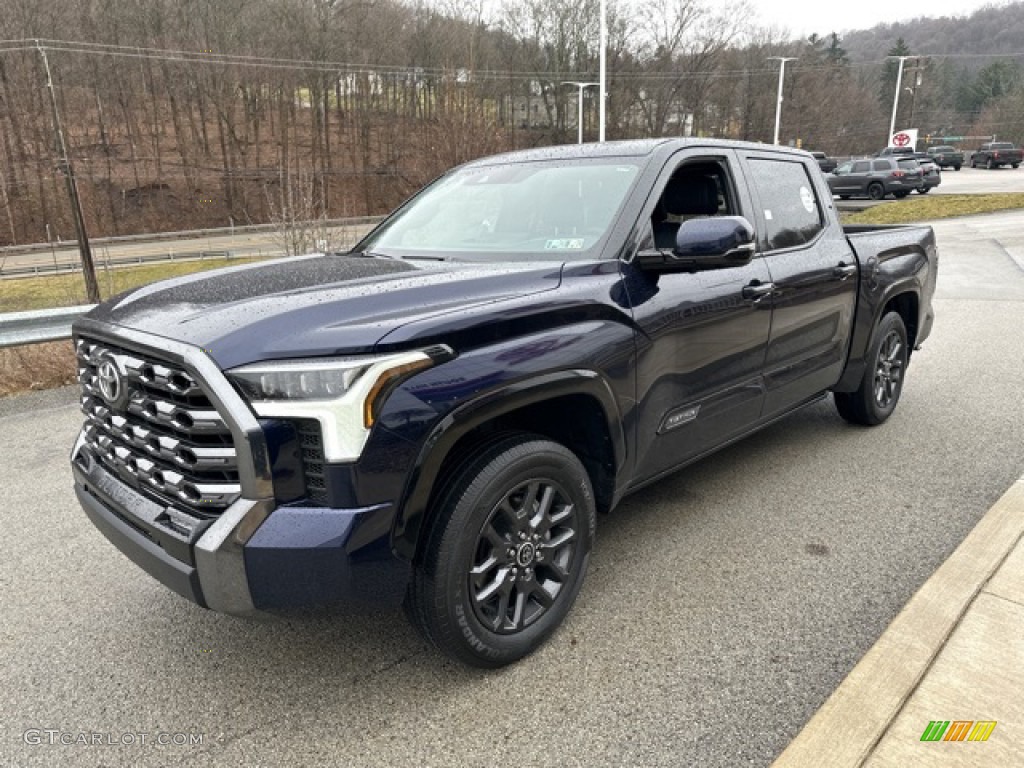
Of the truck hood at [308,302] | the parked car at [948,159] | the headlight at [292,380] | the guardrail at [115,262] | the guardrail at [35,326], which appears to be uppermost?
the truck hood at [308,302]

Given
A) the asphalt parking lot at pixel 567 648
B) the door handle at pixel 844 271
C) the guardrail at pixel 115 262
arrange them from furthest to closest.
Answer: the guardrail at pixel 115 262
the door handle at pixel 844 271
the asphalt parking lot at pixel 567 648

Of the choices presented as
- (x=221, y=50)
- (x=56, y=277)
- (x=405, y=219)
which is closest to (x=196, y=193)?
(x=221, y=50)

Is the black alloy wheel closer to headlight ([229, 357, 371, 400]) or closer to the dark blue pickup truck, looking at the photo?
the dark blue pickup truck

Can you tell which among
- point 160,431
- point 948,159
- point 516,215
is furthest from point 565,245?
point 948,159

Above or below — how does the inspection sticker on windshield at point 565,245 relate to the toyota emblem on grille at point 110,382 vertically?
above

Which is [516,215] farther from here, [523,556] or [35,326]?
[35,326]

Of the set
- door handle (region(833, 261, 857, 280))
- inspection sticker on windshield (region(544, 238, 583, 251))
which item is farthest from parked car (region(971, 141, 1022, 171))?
inspection sticker on windshield (region(544, 238, 583, 251))

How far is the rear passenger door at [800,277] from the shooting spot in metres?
3.81

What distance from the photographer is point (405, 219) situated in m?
3.96

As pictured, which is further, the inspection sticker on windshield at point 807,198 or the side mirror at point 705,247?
the inspection sticker on windshield at point 807,198

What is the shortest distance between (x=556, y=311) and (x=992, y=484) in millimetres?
3060

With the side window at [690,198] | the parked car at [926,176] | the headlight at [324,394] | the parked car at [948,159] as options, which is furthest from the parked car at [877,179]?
the headlight at [324,394]

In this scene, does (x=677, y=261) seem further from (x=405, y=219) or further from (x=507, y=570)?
(x=405, y=219)

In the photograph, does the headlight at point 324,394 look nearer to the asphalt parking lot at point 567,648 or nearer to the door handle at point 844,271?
the asphalt parking lot at point 567,648
